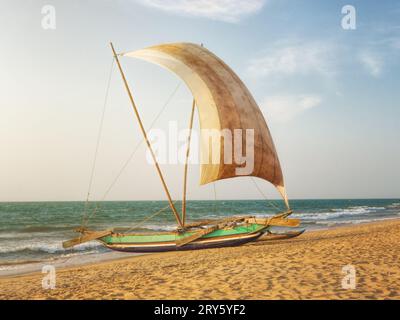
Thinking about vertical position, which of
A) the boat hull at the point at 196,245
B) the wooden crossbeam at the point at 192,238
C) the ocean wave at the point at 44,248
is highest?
the wooden crossbeam at the point at 192,238

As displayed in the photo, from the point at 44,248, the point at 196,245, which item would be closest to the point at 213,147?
the point at 196,245

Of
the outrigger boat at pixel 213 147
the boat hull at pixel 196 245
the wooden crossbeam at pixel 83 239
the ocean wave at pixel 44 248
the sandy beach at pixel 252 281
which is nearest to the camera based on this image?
the sandy beach at pixel 252 281

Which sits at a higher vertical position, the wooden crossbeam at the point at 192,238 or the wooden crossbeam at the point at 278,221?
the wooden crossbeam at the point at 278,221

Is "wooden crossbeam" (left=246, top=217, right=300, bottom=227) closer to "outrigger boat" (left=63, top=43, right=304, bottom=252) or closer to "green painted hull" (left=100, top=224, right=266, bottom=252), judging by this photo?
"outrigger boat" (left=63, top=43, right=304, bottom=252)

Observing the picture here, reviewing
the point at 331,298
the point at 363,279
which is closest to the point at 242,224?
the point at 363,279

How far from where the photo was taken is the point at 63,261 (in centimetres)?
1530

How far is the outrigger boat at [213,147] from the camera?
13849mm

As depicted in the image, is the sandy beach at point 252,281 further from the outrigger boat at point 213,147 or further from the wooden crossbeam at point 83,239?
the wooden crossbeam at point 83,239

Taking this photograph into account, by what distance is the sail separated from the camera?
13.4m

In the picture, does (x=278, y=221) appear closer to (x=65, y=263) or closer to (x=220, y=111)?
(x=220, y=111)

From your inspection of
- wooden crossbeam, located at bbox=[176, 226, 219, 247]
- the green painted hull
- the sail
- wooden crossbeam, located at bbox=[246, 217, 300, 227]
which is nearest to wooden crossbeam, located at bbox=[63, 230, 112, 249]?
the green painted hull

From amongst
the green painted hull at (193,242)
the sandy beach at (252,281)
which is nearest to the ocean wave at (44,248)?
the green painted hull at (193,242)
